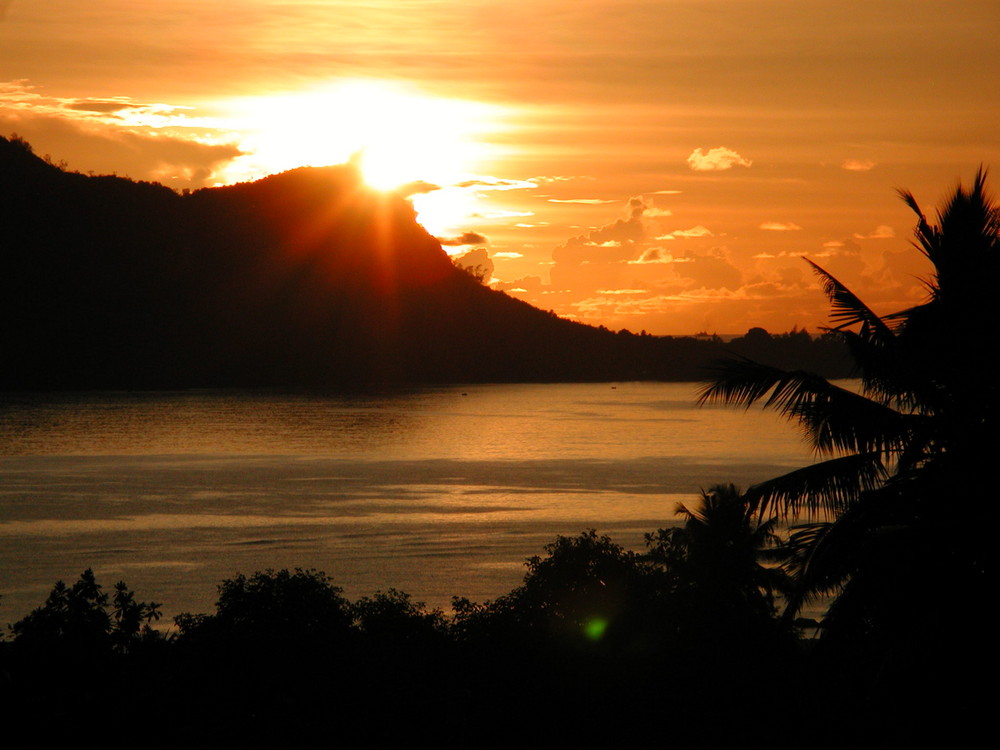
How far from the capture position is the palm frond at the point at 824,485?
320 inches

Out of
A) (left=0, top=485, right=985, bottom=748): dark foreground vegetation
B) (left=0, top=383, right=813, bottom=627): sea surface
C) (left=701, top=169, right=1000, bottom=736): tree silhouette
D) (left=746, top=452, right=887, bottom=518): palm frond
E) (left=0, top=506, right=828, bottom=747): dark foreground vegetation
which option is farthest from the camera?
(left=0, top=383, right=813, bottom=627): sea surface

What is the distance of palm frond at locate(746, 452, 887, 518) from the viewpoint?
8.13 metres

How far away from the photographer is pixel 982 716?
23.1ft

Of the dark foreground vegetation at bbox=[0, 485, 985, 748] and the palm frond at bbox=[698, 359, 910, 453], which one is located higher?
the palm frond at bbox=[698, 359, 910, 453]

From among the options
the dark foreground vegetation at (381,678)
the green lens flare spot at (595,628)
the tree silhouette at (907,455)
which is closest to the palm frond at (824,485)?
the tree silhouette at (907,455)

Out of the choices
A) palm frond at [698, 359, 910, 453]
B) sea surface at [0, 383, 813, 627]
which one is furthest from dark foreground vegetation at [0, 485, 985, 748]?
sea surface at [0, 383, 813, 627]

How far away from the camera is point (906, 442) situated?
8.16 meters

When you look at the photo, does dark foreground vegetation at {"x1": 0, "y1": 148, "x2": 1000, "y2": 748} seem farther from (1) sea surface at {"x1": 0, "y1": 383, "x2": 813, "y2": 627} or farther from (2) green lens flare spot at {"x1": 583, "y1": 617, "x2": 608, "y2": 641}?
(1) sea surface at {"x1": 0, "y1": 383, "x2": 813, "y2": 627}

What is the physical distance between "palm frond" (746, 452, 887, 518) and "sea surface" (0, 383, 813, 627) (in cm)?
42

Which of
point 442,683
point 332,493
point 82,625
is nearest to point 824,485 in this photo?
point 442,683

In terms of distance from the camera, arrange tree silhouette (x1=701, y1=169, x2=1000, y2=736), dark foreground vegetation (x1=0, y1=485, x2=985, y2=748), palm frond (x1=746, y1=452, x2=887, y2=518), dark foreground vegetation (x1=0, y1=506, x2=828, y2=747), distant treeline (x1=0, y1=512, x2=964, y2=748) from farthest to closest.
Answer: dark foreground vegetation (x1=0, y1=506, x2=828, y2=747) → distant treeline (x1=0, y1=512, x2=964, y2=748) → dark foreground vegetation (x1=0, y1=485, x2=985, y2=748) → palm frond (x1=746, y1=452, x2=887, y2=518) → tree silhouette (x1=701, y1=169, x2=1000, y2=736)

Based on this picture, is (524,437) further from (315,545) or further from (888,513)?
(888,513)

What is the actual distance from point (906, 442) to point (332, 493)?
81217 mm

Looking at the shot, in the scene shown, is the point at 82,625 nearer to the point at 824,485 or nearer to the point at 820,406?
the point at 824,485
